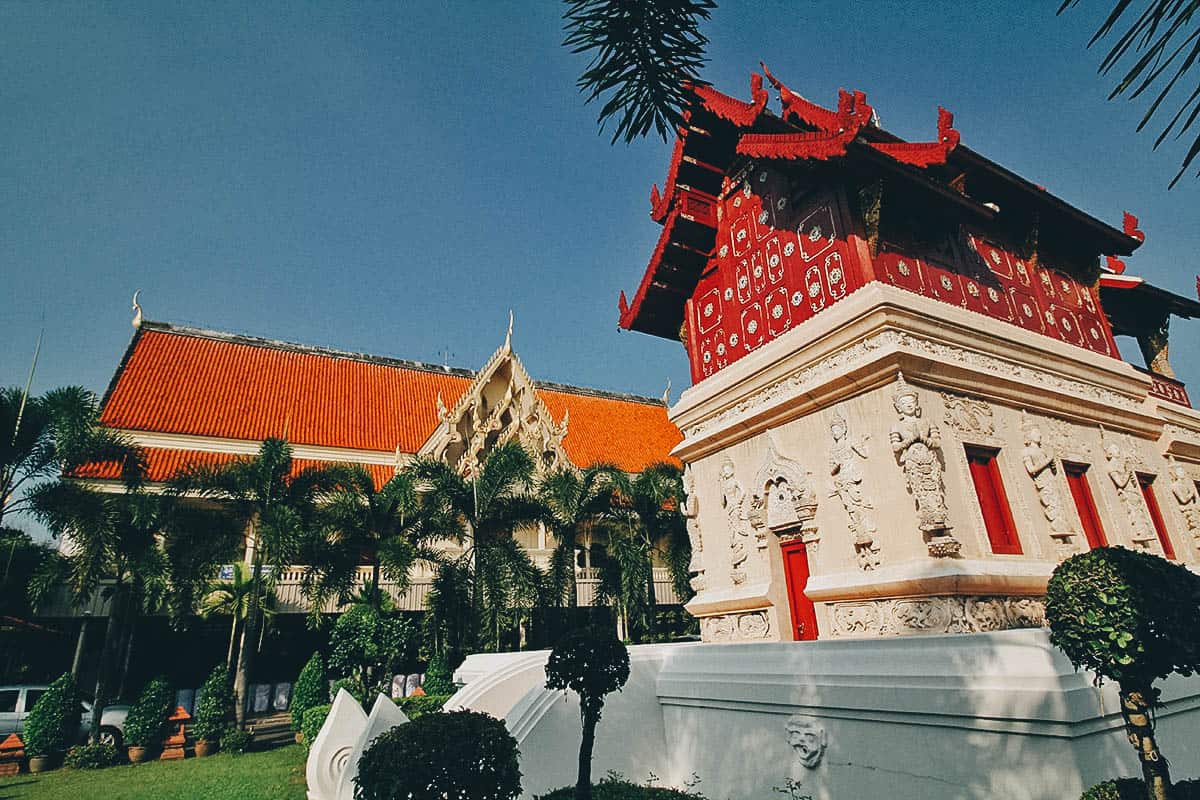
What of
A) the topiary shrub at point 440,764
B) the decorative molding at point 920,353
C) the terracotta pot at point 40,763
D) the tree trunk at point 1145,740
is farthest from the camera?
the terracotta pot at point 40,763

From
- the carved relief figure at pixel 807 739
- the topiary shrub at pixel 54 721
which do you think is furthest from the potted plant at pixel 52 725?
the carved relief figure at pixel 807 739

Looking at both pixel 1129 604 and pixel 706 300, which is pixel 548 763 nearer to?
pixel 1129 604

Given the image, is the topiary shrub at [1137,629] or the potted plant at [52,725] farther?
the potted plant at [52,725]

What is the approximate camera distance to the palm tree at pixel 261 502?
14281 mm

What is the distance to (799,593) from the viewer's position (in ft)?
27.4

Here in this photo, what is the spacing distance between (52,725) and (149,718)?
5.29 ft

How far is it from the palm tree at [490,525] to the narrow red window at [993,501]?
1063 cm

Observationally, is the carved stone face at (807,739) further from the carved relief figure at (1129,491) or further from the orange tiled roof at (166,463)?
the orange tiled roof at (166,463)

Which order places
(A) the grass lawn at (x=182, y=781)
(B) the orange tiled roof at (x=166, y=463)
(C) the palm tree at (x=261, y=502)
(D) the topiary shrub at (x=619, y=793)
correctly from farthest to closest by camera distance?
1. (B) the orange tiled roof at (x=166, y=463)
2. (C) the palm tree at (x=261, y=502)
3. (A) the grass lawn at (x=182, y=781)
4. (D) the topiary shrub at (x=619, y=793)

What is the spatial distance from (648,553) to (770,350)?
9.46 metres

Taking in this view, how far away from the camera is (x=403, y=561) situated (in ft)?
48.3

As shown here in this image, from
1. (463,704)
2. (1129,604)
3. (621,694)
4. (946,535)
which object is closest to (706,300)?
(946,535)

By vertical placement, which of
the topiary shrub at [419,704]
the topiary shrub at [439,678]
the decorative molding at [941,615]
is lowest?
the topiary shrub at [419,704]

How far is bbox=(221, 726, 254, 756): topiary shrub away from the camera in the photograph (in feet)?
43.1
